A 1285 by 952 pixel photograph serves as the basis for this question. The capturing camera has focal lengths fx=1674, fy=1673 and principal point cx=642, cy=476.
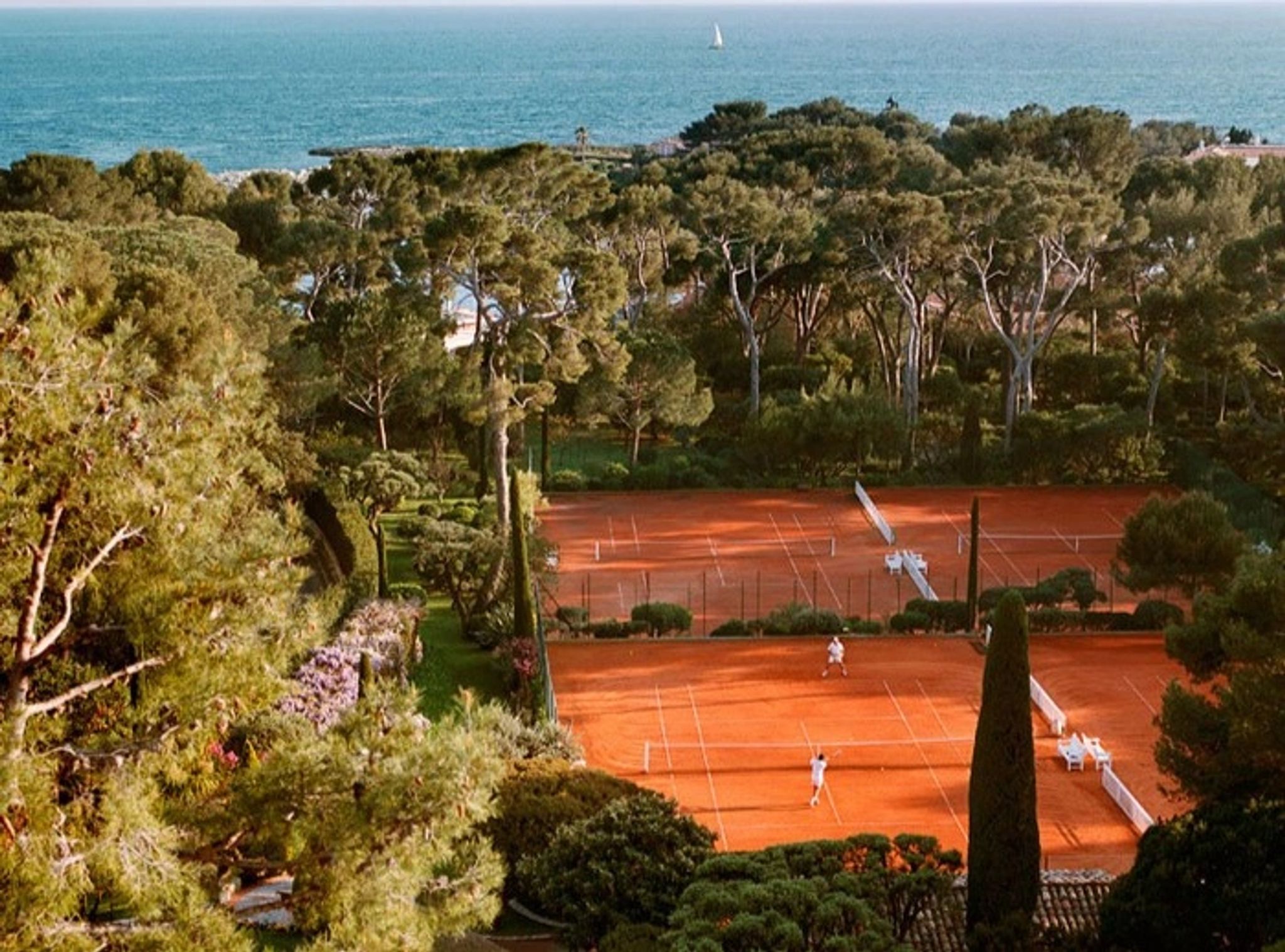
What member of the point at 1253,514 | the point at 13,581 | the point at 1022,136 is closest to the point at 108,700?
the point at 13,581

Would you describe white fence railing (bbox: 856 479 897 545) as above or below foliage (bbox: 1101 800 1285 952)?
below

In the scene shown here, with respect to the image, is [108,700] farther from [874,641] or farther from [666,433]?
[666,433]

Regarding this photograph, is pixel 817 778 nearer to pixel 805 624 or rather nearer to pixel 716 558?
pixel 805 624

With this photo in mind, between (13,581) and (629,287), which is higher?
(13,581)

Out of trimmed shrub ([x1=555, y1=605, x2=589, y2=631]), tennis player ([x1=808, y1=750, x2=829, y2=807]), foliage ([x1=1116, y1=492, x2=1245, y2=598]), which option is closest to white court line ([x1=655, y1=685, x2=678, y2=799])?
tennis player ([x1=808, y1=750, x2=829, y2=807])

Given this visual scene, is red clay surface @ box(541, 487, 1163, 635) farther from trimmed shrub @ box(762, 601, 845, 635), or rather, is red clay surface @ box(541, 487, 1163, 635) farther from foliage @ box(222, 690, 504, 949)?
foliage @ box(222, 690, 504, 949)

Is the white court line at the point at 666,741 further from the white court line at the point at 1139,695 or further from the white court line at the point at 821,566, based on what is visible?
the white court line at the point at 1139,695

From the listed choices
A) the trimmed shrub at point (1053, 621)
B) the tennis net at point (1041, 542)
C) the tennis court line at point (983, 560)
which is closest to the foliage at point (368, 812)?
the trimmed shrub at point (1053, 621)
